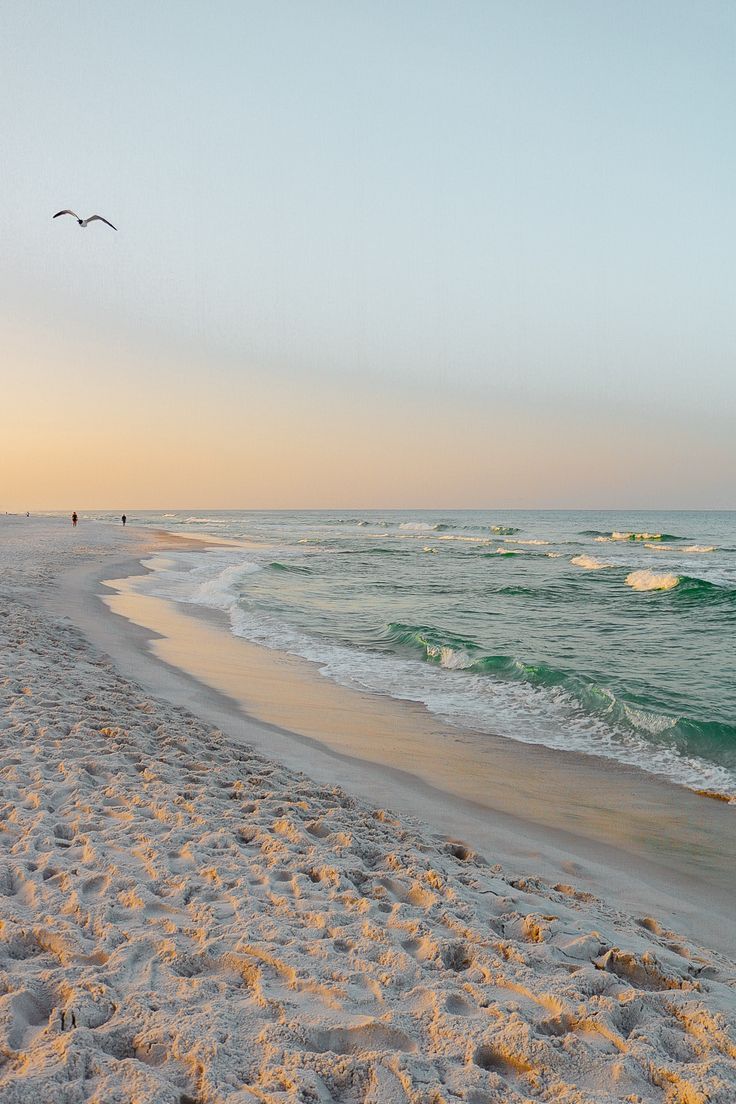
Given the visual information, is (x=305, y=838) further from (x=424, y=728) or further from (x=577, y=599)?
(x=577, y=599)

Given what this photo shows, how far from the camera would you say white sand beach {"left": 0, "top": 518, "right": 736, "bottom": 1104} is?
2.65 meters

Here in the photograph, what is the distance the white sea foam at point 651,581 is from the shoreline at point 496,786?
17960 mm

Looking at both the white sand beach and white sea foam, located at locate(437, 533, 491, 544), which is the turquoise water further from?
white sea foam, located at locate(437, 533, 491, 544)

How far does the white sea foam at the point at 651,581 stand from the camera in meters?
25.6

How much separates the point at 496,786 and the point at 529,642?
26.3ft

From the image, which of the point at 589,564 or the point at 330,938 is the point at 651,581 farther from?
the point at 330,938

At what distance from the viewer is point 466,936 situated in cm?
375

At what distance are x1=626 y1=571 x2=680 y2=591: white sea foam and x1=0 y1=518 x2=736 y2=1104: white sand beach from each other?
20113mm

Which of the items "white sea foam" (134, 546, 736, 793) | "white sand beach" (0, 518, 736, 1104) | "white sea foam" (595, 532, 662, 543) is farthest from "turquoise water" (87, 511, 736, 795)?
"white sea foam" (595, 532, 662, 543)

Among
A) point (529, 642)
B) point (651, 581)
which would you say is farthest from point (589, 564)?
point (529, 642)

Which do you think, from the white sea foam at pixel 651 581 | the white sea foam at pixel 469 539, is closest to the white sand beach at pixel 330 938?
the white sea foam at pixel 651 581

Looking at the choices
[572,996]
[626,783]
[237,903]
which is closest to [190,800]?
[237,903]

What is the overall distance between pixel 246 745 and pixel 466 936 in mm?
4134

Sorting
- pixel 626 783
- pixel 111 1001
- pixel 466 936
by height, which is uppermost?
pixel 111 1001
